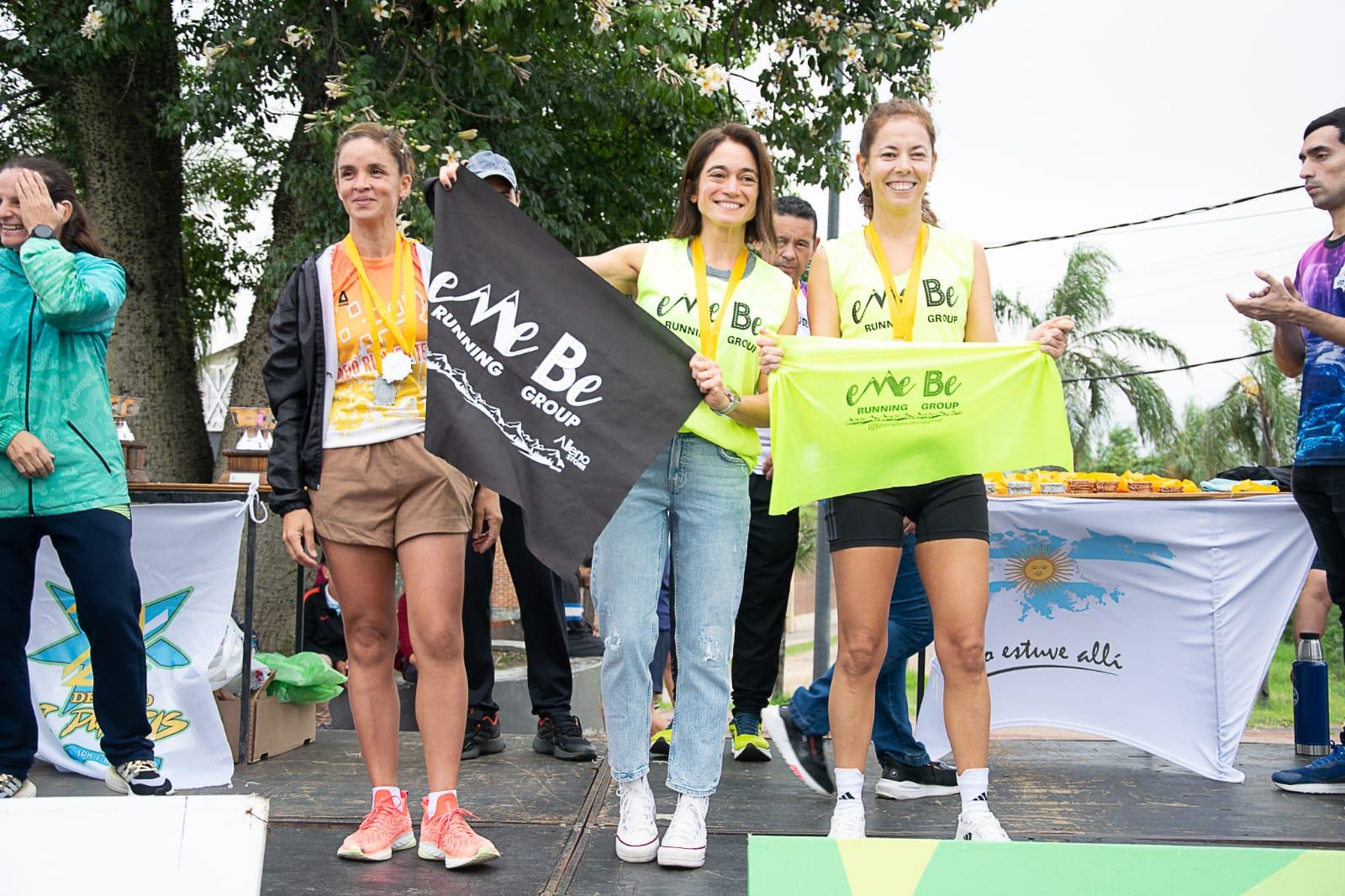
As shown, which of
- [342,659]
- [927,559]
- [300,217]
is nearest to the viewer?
[927,559]

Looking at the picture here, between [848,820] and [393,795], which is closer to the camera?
[848,820]

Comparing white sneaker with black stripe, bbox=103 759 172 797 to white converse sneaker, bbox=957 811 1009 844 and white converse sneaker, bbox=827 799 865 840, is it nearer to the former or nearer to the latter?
white converse sneaker, bbox=827 799 865 840

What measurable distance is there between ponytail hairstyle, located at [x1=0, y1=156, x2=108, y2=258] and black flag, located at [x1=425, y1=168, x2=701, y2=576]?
4.23ft

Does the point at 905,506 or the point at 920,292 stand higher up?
the point at 920,292

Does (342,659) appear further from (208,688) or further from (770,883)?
(770,883)

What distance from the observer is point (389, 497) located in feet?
11.0

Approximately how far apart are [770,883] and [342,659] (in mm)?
6563

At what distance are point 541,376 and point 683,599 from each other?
28.7 inches

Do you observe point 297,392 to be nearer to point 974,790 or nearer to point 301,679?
point 301,679

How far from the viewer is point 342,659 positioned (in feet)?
27.2

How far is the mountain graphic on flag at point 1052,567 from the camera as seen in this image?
4.80 meters

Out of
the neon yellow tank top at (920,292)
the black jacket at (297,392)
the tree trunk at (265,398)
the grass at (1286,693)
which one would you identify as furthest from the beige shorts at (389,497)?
the tree trunk at (265,398)

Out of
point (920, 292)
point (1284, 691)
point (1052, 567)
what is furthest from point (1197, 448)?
point (920, 292)

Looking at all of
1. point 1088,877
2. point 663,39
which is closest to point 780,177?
point 663,39
